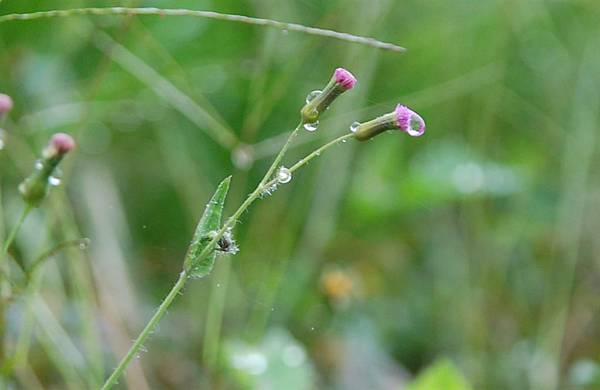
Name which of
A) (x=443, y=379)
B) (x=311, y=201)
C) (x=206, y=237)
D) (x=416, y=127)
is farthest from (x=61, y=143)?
(x=311, y=201)

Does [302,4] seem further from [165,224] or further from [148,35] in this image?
[165,224]

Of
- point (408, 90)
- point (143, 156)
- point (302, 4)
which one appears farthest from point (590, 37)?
point (143, 156)

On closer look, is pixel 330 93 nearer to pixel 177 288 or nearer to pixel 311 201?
pixel 177 288

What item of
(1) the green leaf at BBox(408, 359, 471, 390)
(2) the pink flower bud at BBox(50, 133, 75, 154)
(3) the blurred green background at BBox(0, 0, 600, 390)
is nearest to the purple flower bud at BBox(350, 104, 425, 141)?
(2) the pink flower bud at BBox(50, 133, 75, 154)

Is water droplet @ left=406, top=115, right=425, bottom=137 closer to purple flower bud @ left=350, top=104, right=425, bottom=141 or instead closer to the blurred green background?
purple flower bud @ left=350, top=104, right=425, bottom=141

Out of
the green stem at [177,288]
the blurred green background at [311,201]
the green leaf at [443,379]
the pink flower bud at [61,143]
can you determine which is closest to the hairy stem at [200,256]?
the green stem at [177,288]

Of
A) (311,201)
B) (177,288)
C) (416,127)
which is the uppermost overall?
(311,201)
